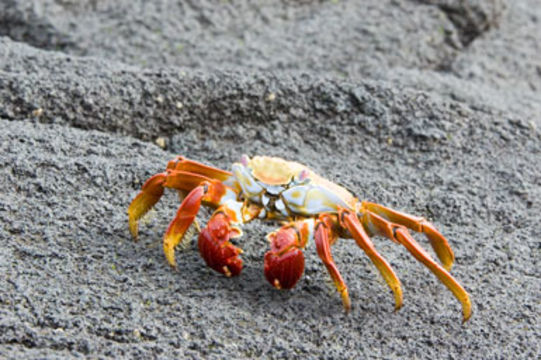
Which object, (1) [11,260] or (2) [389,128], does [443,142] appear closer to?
(2) [389,128]

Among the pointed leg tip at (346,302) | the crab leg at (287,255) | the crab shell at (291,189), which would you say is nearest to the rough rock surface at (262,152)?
the pointed leg tip at (346,302)

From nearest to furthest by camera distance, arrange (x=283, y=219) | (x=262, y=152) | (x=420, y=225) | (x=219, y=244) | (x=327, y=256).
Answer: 1. (x=327, y=256)
2. (x=219, y=244)
3. (x=420, y=225)
4. (x=283, y=219)
5. (x=262, y=152)

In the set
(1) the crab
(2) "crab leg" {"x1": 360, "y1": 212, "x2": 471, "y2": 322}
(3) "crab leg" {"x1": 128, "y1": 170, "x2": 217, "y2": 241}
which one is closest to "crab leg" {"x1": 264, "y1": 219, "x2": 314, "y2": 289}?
(1) the crab

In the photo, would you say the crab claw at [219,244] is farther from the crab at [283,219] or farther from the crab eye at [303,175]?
the crab eye at [303,175]

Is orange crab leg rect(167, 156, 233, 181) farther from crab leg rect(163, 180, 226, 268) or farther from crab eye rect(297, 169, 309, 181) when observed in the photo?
crab eye rect(297, 169, 309, 181)

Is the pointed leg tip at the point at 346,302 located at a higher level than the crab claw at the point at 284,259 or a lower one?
lower

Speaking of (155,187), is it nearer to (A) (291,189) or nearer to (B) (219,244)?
(B) (219,244)

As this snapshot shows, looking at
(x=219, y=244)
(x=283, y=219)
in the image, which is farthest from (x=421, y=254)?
(x=219, y=244)
